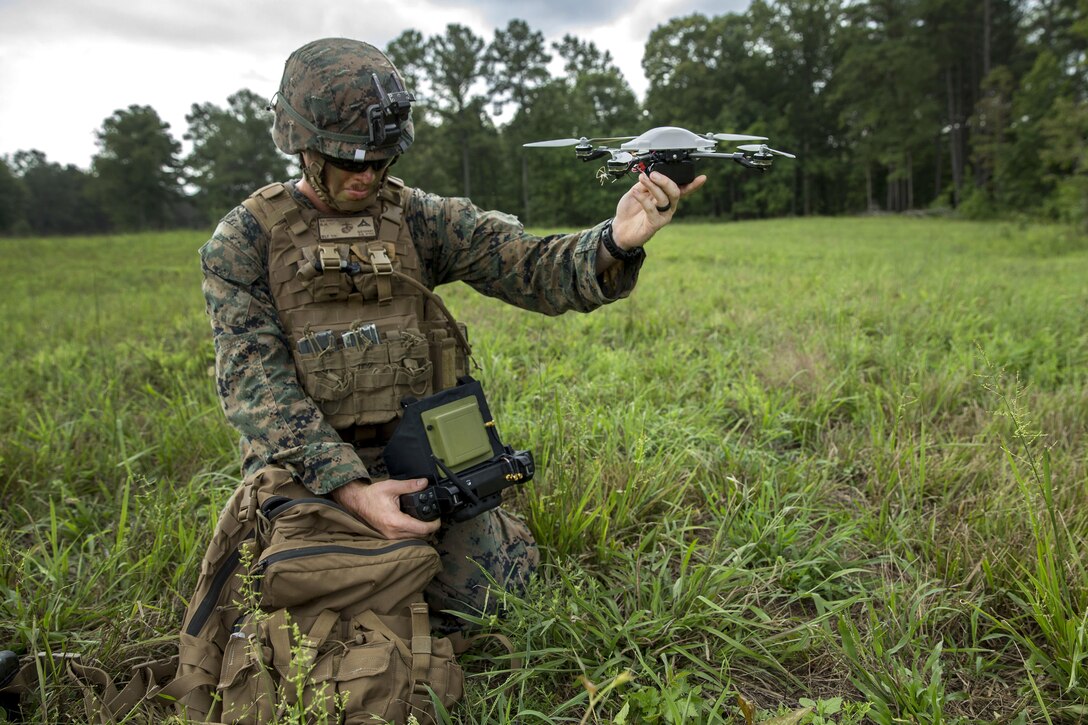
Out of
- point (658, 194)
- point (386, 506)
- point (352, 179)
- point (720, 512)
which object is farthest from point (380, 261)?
point (720, 512)

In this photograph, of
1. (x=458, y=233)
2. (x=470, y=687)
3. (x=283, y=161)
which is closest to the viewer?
(x=470, y=687)

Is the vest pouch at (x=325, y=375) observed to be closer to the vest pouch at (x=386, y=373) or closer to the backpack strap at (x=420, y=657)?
the vest pouch at (x=386, y=373)

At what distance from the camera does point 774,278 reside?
25.9 feet

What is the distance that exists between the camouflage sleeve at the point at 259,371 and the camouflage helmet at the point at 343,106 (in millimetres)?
388

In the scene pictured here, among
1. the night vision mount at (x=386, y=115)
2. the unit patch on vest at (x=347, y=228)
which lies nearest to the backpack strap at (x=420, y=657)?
the unit patch on vest at (x=347, y=228)

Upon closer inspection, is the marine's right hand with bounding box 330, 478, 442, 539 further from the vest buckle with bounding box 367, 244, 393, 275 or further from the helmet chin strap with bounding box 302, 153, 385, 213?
the helmet chin strap with bounding box 302, 153, 385, 213

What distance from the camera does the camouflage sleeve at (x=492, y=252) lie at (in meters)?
2.37

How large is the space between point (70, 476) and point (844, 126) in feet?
135

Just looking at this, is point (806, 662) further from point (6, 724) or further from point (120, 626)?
point (6, 724)

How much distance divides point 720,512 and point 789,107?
3521 centimetres

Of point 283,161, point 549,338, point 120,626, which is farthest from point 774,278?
point 283,161

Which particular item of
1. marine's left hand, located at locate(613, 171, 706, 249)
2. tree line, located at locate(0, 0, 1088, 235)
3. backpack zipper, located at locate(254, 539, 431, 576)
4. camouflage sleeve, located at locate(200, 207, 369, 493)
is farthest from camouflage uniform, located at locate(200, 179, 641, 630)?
tree line, located at locate(0, 0, 1088, 235)

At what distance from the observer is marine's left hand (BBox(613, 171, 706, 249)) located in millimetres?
Result: 1859

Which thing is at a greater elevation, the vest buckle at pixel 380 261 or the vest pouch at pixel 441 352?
the vest buckle at pixel 380 261
